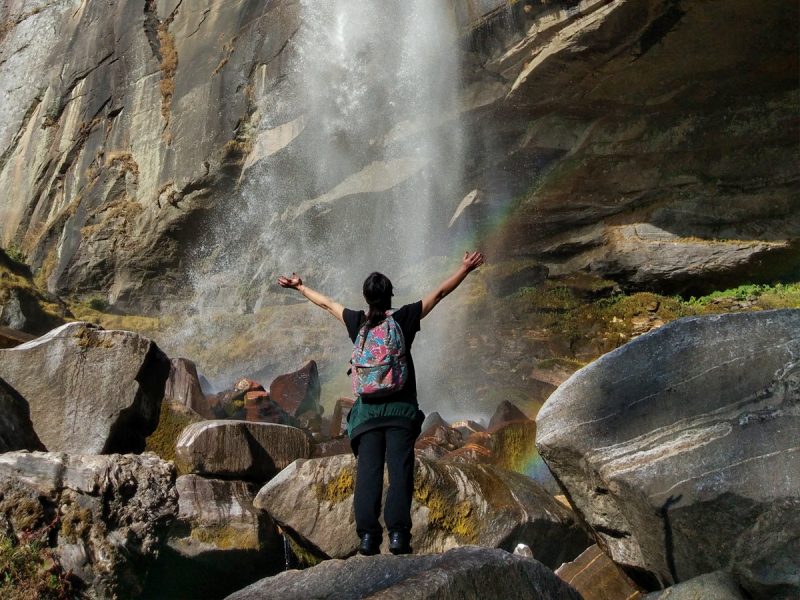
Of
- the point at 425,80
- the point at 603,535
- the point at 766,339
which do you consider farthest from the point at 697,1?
the point at 603,535

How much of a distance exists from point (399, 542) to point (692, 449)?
1529mm

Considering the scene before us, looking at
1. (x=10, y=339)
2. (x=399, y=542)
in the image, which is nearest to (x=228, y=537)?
(x=399, y=542)

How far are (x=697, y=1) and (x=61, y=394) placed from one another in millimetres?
10360

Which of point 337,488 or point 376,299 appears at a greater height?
point 376,299

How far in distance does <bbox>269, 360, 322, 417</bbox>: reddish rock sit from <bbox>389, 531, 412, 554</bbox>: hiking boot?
7135mm

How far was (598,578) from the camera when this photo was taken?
13.7ft

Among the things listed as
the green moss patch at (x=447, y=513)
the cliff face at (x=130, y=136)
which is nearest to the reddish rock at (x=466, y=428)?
the green moss patch at (x=447, y=513)

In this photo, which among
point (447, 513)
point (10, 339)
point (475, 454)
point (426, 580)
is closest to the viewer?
point (426, 580)

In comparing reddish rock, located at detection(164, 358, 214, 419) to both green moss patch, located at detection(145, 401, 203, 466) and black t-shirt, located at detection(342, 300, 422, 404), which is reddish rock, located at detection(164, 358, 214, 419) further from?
black t-shirt, located at detection(342, 300, 422, 404)

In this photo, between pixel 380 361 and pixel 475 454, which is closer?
pixel 380 361

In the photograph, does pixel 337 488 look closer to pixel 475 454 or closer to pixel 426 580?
pixel 426 580

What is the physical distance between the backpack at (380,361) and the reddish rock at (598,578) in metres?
1.48

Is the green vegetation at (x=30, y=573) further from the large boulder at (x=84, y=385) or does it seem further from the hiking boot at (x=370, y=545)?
the large boulder at (x=84, y=385)

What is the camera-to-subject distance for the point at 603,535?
4020 millimetres
